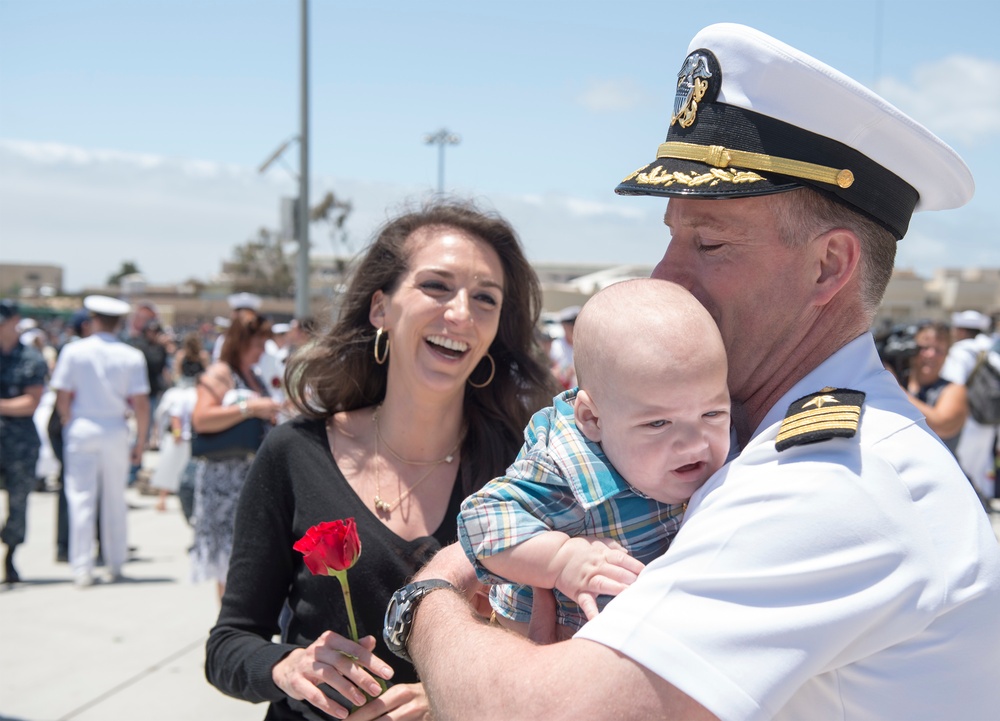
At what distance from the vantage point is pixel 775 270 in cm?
160

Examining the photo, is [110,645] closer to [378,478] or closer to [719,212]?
[378,478]

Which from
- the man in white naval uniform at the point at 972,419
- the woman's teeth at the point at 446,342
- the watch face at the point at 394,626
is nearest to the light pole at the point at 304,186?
the man in white naval uniform at the point at 972,419

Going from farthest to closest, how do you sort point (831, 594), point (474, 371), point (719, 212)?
1. point (474, 371)
2. point (719, 212)
3. point (831, 594)

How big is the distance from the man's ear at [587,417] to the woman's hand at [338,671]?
83 cm

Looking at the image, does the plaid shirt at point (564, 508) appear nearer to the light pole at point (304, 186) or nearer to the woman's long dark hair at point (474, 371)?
the woman's long dark hair at point (474, 371)

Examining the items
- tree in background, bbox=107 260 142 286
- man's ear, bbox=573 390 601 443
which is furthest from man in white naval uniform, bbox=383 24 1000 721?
tree in background, bbox=107 260 142 286

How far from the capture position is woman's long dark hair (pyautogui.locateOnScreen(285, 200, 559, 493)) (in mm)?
3016

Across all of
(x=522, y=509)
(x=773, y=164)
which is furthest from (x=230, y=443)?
(x=773, y=164)

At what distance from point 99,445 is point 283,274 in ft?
148

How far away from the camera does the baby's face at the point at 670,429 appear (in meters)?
1.49

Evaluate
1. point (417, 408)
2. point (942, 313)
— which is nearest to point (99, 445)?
point (417, 408)

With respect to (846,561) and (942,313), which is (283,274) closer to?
(942,313)

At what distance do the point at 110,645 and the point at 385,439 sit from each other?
4287mm

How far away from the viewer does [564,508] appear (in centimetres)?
167
